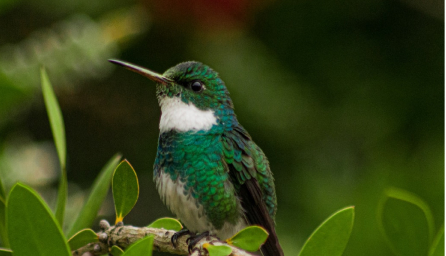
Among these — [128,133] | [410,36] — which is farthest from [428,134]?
[128,133]

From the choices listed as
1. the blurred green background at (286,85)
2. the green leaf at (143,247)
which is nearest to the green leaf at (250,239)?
the green leaf at (143,247)

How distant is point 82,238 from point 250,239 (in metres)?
0.37

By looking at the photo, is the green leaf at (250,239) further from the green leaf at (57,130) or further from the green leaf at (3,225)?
the green leaf at (3,225)

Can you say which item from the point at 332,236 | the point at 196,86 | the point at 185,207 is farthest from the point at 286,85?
the point at 332,236

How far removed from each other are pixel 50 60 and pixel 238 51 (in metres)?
1.46

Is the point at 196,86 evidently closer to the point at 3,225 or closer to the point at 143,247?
the point at 3,225

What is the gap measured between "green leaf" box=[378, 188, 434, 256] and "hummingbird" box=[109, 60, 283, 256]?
17.3 inches

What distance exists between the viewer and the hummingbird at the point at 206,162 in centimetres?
154

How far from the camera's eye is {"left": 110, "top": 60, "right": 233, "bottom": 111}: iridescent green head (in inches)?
61.8

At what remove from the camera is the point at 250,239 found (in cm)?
96

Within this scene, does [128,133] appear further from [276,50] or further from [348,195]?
[348,195]

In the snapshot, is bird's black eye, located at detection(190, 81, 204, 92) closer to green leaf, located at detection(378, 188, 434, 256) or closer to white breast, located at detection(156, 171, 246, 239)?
white breast, located at detection(156, 171, 246, 239)

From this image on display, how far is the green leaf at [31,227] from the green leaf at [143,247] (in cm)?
13

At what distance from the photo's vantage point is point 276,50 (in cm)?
355
